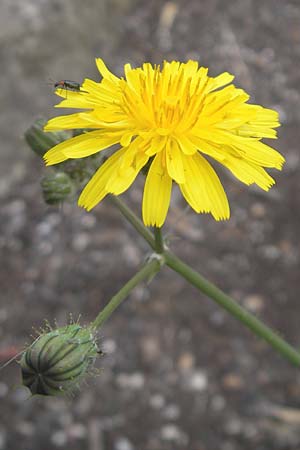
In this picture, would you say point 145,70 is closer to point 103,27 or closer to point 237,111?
point 237,111

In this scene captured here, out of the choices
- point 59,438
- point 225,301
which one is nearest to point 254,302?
point 59,438

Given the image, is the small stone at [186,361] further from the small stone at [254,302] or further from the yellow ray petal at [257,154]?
the yellow ray petal at [257,154]

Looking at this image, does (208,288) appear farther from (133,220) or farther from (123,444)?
(123,444)

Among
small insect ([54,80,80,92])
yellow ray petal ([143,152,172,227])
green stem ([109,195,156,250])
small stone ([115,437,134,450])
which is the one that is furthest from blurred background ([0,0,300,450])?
yellow ray petal ([143,152,172,227])

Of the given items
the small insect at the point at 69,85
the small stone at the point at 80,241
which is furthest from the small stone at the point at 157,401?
A: the small insect at the point at 69,85

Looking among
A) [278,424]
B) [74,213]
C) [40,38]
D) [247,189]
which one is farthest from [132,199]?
[278,424]

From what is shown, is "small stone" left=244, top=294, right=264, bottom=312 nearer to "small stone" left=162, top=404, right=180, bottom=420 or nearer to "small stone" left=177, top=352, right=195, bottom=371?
"small stone" left=177, top=352, right=195, bottom=371

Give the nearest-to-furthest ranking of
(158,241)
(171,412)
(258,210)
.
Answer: (158,241) → (171,412) → (258,210)
